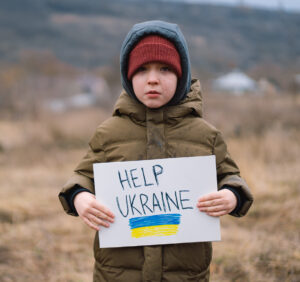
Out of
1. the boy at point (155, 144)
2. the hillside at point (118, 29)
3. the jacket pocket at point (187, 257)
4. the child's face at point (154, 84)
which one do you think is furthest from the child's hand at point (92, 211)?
the hillside at point (118, 29)

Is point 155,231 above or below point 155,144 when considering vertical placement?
below

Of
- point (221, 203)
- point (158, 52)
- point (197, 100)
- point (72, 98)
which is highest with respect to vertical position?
point (72, 98)

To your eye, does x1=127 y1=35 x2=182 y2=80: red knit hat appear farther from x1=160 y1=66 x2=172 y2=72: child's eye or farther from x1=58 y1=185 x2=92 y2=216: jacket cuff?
x1=58 y1=185 x2=92 y2=216: jacket cuff

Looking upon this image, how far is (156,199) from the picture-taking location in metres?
1.50

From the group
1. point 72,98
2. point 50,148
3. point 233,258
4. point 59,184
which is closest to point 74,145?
point 50,148

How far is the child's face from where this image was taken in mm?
1465

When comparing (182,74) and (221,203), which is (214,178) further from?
(182,74)

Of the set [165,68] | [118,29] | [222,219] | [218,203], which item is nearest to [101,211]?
[218,203]

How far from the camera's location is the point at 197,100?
163 centimetres

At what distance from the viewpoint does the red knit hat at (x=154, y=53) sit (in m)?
1.45

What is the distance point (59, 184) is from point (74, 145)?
12.4 ft

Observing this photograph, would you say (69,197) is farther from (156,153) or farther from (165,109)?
(165,109)

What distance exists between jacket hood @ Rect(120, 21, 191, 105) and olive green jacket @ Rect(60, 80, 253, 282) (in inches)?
1.9

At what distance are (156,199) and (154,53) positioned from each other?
1.74ft
